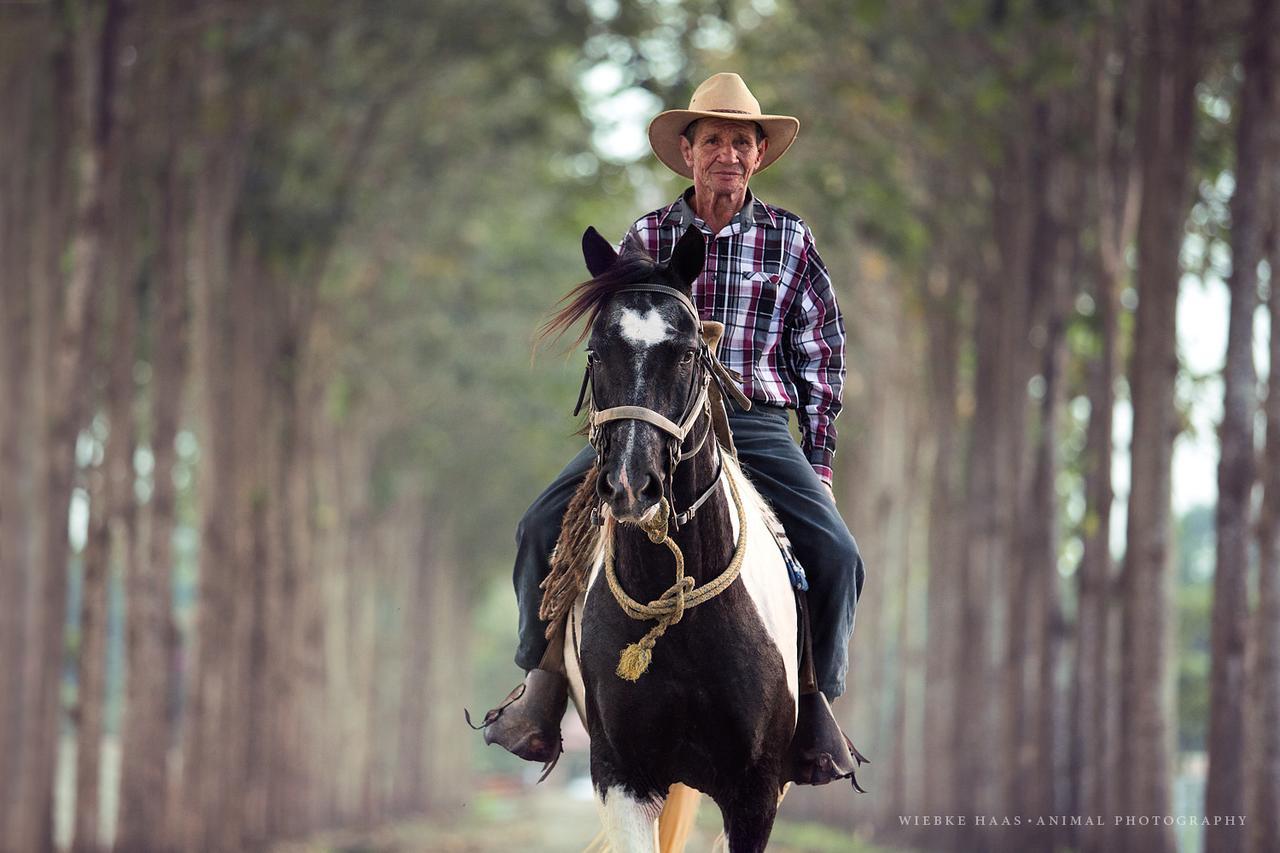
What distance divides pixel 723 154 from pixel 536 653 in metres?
1.97

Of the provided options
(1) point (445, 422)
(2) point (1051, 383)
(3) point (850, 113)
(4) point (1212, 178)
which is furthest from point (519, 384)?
(4) point (1212, 178)

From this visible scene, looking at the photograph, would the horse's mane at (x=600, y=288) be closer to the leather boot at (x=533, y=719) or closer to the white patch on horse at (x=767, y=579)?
the white patch on horse at (x=767, y=579)

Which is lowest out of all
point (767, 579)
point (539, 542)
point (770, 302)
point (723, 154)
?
point (767, 579)

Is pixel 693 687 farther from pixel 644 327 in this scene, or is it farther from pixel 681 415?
pixel 644 327

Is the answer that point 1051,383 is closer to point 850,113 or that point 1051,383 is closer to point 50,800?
point 850,113

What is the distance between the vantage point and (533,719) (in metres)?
7.26

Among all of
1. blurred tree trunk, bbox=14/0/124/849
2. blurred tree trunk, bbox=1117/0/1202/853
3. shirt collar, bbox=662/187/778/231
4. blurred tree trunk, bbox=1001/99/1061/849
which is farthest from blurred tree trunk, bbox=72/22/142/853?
shirt collar, bbox=662/187/778/231

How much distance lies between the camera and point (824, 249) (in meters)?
29.4

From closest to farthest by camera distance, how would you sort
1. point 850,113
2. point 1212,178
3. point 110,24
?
1. point 110,24
2. point 1212,178
3. point 850,113

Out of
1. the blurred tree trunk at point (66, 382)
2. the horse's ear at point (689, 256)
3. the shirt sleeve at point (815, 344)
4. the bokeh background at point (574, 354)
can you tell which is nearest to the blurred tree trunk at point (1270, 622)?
the bokeh background at point (574, 354)

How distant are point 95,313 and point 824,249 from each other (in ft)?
45.2

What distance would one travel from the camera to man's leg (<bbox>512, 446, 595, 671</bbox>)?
7.38m

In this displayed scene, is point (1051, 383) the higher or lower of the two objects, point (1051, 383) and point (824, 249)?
the lower

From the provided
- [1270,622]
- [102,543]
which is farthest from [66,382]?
[1270,622]
